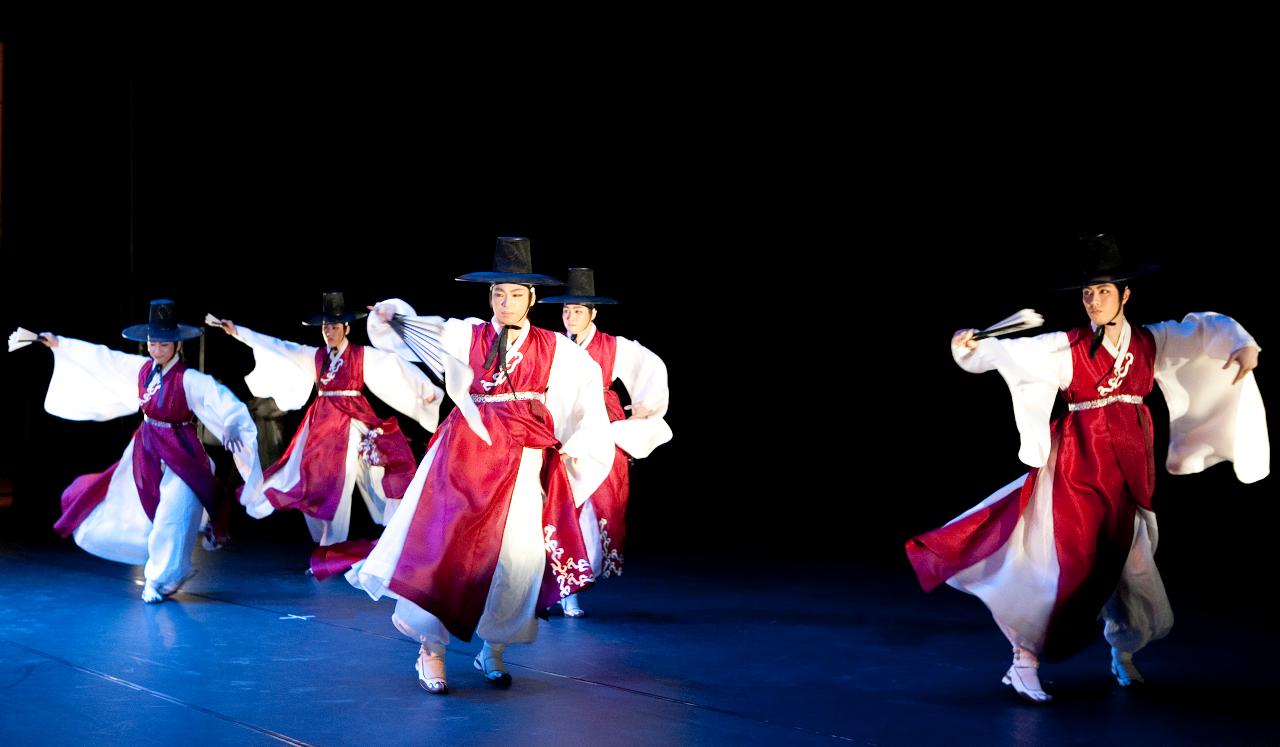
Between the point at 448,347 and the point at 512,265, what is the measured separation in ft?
0.96

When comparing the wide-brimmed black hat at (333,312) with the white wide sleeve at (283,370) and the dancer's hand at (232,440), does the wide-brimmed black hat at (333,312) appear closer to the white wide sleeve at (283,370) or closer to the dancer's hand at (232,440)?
the white wide sleeve at (283,370)

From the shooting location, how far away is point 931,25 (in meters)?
5.73

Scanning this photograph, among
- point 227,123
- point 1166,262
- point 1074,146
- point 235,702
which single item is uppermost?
point 227,123

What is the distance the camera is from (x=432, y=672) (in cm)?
342

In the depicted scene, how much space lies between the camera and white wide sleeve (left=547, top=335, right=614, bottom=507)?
3631mm

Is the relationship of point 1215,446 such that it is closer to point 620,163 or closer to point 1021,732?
point 1021,732

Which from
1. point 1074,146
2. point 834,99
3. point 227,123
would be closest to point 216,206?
point 227,123

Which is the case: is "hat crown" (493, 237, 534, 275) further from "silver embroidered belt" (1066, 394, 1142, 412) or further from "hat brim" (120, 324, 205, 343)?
"hat brim" (120, 324, 205, 343)

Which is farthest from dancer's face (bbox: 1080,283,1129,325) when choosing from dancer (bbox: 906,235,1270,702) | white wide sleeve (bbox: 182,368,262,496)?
white wide sleeve (bbox: 182,368,262,496)

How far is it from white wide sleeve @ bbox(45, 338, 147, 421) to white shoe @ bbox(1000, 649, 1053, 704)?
352cm

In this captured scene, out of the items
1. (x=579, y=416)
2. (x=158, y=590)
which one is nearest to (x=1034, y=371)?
(x=579, y=416)

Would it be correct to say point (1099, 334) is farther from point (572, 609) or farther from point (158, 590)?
point (158, 590)

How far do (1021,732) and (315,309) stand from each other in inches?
236

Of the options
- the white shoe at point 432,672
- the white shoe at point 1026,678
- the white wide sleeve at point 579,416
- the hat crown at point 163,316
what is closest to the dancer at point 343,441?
the hat crown at point 163,316
